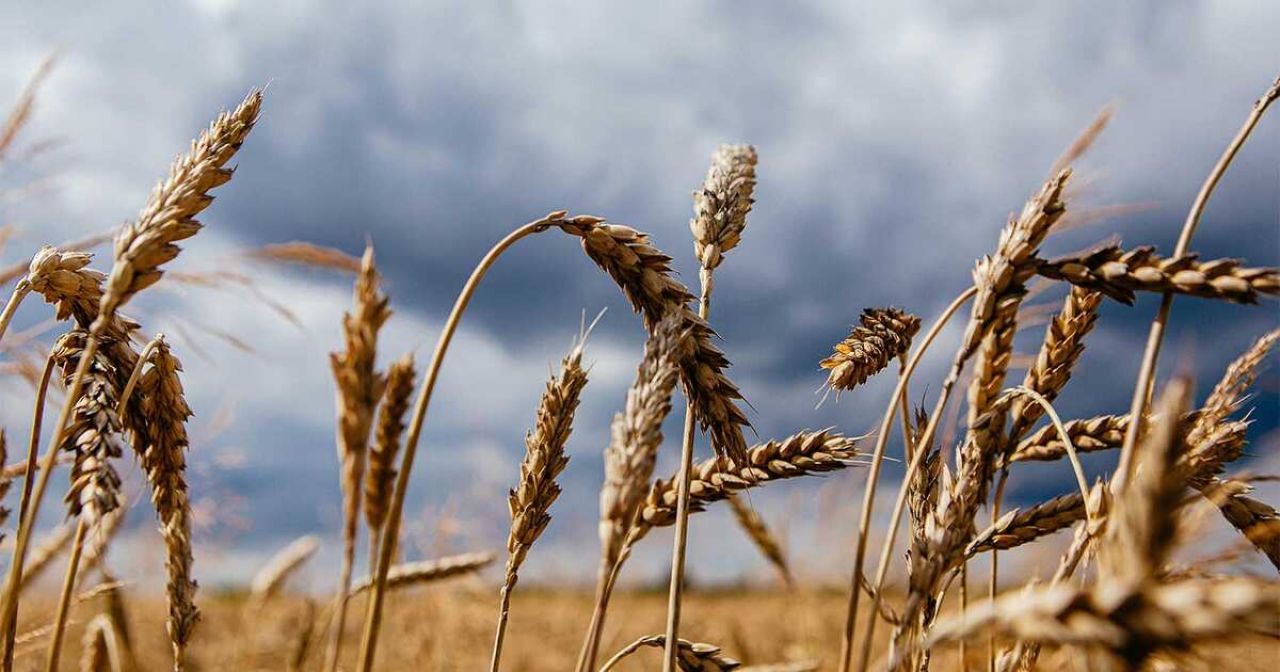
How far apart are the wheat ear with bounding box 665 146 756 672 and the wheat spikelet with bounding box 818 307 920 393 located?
29cm

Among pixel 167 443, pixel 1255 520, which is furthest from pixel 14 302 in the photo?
pixel 1255 520

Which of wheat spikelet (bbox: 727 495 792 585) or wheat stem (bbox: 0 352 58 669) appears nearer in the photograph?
wheat stem (bbox: 0 352 58 669)

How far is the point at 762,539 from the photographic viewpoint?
4469mm

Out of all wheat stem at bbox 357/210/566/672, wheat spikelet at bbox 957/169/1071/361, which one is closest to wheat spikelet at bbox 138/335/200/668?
wheat stem at bbox 357/210/566/672

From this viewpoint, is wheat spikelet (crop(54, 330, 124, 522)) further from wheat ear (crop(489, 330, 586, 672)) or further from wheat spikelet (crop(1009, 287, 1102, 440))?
wheat spikelet (crop(1009, 287, 1102, 440))

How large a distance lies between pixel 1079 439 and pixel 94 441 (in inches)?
80.3

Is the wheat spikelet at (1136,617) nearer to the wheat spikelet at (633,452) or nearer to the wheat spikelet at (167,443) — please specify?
the wheat spikelet at (633,452)

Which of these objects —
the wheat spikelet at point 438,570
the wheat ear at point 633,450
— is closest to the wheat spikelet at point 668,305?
the wheat ear at point 633,450

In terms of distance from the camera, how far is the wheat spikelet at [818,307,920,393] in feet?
6.52

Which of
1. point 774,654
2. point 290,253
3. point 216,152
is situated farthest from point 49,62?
point 774,654

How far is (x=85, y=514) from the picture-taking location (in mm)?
1695

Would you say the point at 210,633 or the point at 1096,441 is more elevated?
the point at 1096,441

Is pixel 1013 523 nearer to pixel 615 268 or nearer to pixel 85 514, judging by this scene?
pixel 615 268

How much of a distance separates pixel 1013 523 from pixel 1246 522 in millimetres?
506
